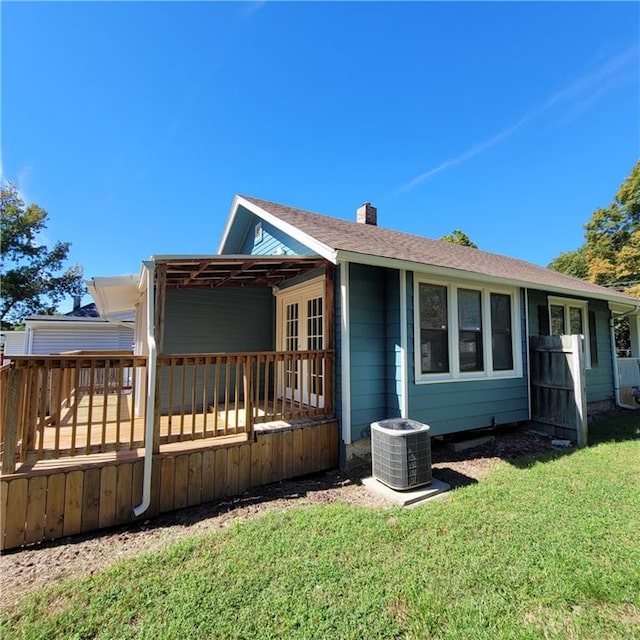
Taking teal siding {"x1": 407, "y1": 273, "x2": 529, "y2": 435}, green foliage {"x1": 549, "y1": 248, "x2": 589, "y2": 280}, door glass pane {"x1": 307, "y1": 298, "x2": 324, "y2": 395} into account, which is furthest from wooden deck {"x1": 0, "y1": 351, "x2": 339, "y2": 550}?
green foliage {"x1": 549, "y1": 248, "x2": 589, "y2": 280}

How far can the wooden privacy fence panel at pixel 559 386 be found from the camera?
17.8 feet

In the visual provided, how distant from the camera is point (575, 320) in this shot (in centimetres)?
766

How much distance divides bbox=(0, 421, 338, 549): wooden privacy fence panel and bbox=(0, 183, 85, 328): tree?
24.6 metres

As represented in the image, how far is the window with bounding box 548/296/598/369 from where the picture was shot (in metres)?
7.06

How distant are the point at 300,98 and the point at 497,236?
24.4 m

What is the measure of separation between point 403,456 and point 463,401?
2146 millimetres

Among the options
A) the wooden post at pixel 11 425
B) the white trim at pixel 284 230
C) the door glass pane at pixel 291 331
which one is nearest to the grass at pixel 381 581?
the wooden post at pixel 11 425

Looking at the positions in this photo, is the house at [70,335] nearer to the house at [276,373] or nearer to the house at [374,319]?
the house at [276,373]

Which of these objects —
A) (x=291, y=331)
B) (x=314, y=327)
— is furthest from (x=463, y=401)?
(x=291, y=331)

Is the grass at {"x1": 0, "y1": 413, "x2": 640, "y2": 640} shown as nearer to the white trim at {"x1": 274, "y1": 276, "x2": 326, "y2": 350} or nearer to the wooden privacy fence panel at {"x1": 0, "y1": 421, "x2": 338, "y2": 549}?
the wooden privacy fence panel at {"x1": 0, "y1": 421, "x2": 338, "y2": 549}

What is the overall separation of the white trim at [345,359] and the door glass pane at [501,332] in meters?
2.91

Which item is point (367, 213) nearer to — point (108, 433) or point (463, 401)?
point (463, 401)

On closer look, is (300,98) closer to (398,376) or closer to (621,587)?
(398,376)

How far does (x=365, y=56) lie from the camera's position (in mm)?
7773
